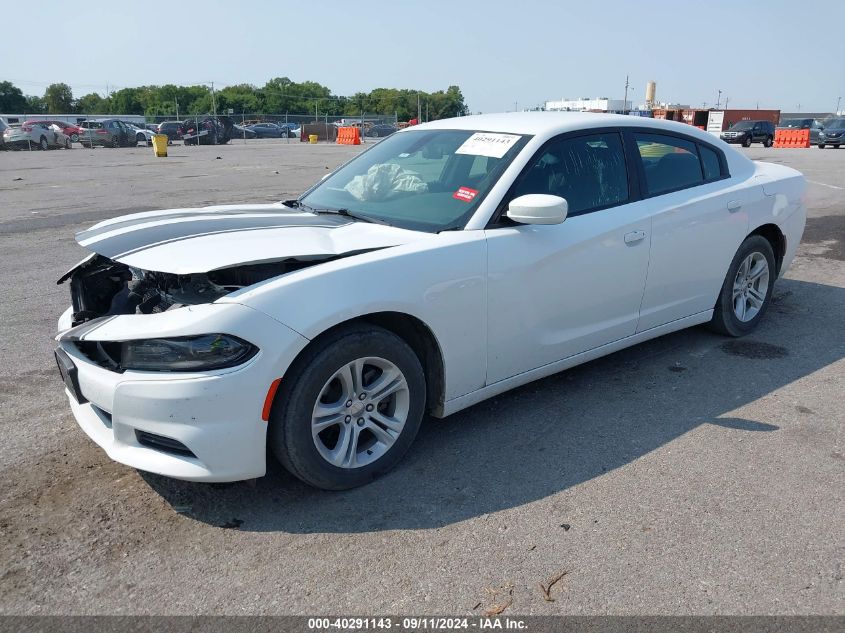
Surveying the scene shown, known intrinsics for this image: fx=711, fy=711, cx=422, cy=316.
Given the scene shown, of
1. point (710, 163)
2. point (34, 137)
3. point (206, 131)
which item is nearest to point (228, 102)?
point (206, 131)

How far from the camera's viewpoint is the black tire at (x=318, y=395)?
295 cm

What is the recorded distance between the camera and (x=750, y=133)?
36.2 meters

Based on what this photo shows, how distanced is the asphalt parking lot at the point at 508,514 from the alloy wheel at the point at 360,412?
0.19 m

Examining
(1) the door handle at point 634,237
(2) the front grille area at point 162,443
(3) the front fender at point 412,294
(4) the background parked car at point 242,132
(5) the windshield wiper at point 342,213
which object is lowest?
(2) the front grille area at point 162,443

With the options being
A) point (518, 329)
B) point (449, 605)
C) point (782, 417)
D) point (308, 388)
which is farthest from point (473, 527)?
point (782, 417)

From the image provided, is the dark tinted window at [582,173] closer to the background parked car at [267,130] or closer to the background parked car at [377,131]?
the background parked car at [377,131]

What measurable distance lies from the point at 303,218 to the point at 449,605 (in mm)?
2283

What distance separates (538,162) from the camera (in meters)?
3.90

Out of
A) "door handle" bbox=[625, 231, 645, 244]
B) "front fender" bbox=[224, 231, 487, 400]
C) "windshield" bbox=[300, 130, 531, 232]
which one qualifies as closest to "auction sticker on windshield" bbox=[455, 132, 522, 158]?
"windshield" bbox=[300, 130, 531, 232]

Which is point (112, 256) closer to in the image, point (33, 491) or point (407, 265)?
point (33, 491)

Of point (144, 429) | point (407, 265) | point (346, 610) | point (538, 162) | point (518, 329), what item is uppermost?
point (538, 162)

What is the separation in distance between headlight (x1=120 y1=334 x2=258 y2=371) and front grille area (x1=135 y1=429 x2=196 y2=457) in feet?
0.94

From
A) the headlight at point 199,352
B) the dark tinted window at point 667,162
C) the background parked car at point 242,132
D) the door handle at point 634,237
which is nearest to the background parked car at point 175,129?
the background parked car at point 242,132

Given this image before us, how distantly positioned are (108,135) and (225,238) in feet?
126
